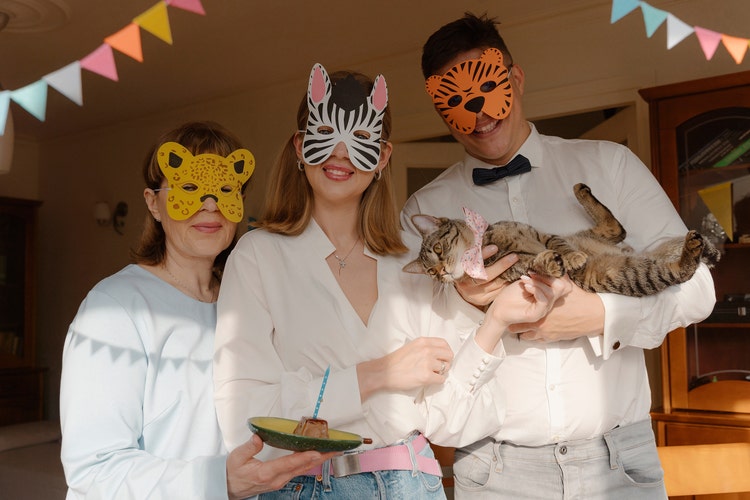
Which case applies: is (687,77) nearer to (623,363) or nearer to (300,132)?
(623,363)

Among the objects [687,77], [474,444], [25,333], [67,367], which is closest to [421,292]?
[474,444]

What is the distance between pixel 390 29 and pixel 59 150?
4017mm

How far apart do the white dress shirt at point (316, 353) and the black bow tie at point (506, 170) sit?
430 mm

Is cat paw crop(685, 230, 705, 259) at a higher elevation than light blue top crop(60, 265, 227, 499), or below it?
higher

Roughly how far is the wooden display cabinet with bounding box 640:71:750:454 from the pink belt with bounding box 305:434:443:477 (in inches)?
84.7

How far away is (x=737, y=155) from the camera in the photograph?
3.16 m

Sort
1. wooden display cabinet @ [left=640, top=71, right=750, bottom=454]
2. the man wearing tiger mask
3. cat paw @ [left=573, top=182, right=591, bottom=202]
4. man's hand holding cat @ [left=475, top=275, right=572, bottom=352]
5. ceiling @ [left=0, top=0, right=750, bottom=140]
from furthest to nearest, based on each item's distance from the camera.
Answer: ceiling @ [left=0, top=0, right=750, bottom=140]
wooden display cabinet @ [left=640, top=71, right=750, bottom=454]
cat paw @ [left=573, top=182, right=591, bottom=202]
the man wearing tiger mask
man's hand holding cat @ [left=475, top=275, right=572, bottom=352]

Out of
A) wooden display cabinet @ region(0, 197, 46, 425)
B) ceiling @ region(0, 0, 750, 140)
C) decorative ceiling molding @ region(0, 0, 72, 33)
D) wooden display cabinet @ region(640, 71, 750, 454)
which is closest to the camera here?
wooden display cabinet @ region(640, 71, 750, 454)

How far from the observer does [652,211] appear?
5.79ft

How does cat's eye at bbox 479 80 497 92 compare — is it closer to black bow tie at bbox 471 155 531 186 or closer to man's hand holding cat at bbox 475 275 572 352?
black bow tie at bbox 471 155 531 186

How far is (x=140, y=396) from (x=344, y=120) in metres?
0.78

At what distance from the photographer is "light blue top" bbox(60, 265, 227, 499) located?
1344 mm

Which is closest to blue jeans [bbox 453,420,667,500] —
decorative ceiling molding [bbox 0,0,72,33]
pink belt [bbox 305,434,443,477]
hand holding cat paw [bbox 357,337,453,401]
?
pink belt [bbox 305,434,443,477]

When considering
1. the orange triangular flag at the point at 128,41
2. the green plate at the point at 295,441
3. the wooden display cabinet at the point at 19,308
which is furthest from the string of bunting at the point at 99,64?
the wooden display cabinet at the point at 19,308
